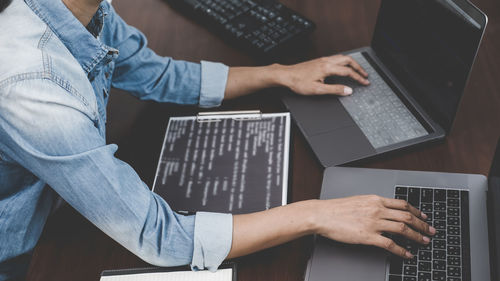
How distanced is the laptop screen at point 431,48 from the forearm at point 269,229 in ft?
1.11

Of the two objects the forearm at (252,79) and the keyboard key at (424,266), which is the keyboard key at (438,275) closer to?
the keyboard key at (424,266)

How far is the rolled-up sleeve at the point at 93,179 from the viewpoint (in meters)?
0.64

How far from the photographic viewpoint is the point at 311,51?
3.68 ft

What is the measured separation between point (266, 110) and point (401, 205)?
1.24 feet

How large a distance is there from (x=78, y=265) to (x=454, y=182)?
69 cm

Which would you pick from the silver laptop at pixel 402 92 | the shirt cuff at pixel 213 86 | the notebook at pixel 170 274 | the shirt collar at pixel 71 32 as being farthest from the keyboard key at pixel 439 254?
the shirt collar at pixel 71 32

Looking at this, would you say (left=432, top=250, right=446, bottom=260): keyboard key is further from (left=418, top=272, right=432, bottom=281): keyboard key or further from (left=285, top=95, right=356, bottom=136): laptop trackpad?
(left=285, top=95, right=356, bottom=136): laptop trackpad

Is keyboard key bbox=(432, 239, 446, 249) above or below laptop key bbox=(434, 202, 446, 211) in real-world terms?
below

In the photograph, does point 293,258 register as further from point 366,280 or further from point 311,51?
point 311,51

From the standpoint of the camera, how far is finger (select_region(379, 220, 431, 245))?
0.73 m

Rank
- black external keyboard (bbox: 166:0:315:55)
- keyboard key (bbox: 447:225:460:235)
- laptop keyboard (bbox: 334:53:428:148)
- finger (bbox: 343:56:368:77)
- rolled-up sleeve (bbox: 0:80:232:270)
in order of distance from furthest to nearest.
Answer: black external keyboard (bbox: 166:0:315:55) → finger (bbox: 343:56:368:77) → laptop keyboard (bbox: 334:53:428:148) → keyboard key (bbox: 447:225:460:235) → rolled-up sleeve (bbox: 0:80:232:270)

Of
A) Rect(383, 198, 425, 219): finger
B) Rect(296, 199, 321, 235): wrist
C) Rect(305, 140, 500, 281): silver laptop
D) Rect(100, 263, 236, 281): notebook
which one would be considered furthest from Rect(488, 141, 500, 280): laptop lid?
Rect(100, 263, 236, 281): notebook

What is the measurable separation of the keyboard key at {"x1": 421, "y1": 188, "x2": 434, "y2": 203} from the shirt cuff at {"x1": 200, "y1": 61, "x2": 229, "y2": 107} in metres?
0.48

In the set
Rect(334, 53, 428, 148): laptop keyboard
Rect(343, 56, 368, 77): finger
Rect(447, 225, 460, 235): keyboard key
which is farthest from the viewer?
Rect(343, 56, 368, 77): finger
